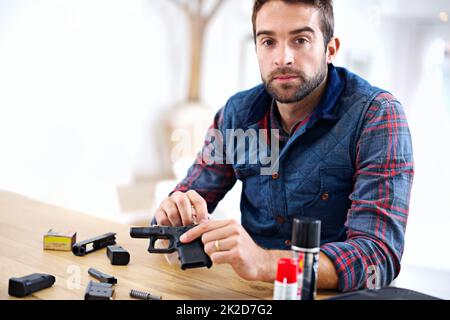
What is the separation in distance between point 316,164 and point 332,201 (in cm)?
10

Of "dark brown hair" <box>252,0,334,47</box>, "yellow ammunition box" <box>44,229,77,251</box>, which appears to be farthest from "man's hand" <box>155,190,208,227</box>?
"dark brown hair" <box>252,0,334,47</box>

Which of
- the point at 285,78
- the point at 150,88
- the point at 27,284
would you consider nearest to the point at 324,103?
the point at 285,78

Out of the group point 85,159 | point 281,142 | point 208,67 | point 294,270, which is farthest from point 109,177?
point 294,270

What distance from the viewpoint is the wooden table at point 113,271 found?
1.11 metres

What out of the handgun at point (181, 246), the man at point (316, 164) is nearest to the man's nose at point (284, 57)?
the man at point (316, 164)

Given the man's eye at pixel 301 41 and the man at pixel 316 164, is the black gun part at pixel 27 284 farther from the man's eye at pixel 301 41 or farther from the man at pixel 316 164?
the man's eye at pixel 301 41

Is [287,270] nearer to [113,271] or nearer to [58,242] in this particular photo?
[113,271]

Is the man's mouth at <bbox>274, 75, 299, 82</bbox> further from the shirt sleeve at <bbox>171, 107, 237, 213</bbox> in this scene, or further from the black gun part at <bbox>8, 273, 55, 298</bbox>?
the black gun part at <bbox>8, 273, 55, 298</bbox>

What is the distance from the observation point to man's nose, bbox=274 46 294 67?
1438mm

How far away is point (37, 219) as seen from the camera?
166cm

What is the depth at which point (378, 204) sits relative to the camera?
1.26 metres

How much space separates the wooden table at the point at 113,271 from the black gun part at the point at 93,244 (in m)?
0.01

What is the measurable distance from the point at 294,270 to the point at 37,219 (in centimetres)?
97
